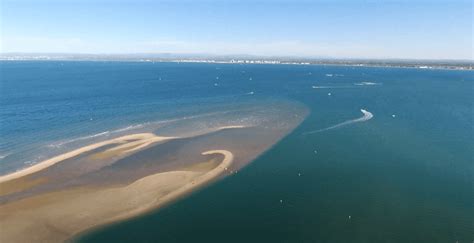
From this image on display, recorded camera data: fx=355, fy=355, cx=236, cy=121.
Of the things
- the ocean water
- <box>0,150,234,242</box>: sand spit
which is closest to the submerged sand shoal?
<box>0,150,234,242</box>: sand spit

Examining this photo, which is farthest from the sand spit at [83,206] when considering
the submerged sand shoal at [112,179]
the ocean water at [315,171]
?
the ocean water at [315,171]

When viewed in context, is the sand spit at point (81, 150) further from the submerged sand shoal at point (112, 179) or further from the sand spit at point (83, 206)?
the sand spit at point (83, 206)

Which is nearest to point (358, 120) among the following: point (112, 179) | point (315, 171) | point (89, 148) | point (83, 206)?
point (315, 171)

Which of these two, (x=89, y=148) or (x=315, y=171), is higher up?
(x=89, y=148)

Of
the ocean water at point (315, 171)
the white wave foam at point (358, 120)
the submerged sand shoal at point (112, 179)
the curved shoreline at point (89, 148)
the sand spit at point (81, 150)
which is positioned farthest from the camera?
the white wave foam at point (358, 120)

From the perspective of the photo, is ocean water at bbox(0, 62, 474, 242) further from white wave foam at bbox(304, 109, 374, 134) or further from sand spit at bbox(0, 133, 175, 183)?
sand spit at bbox(0, 133, 175, 183)

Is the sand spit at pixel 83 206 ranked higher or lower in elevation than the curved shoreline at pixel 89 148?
lower

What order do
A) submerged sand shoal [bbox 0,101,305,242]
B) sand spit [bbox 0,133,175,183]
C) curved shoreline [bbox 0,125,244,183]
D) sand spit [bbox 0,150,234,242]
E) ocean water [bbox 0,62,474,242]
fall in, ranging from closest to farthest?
sand spit [bbox 0,150,234,242]
ocean water [bbox 0,62,474,242]
submerged sand shoal [bbox 0,101,305,242]
sand spit [bbox 0,133,175,183]
curved shoreline [bbox 0,125,244,183]

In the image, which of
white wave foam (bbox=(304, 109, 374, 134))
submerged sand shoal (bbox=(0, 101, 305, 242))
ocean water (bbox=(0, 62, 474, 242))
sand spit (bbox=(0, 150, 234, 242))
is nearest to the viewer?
sand spit (bbox=(0, 150, 234, 242))

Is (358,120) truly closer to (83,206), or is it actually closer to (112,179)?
(112,179)
